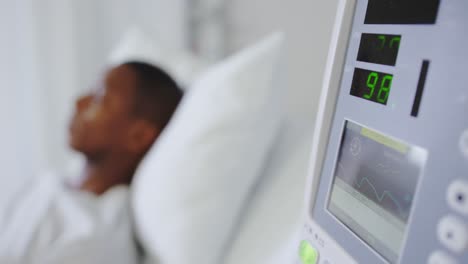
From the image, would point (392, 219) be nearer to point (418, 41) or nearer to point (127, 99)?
point (418, 41)

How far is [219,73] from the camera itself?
69 centimetres

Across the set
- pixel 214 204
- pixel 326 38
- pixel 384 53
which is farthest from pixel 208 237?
pixel 326 38

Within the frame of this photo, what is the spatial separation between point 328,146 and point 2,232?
69 cm

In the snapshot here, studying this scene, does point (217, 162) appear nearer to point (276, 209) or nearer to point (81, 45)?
point (276, 209)

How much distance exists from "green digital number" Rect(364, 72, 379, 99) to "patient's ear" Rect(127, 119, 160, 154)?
24.0 inches

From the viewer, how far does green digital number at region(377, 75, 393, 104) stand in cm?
30

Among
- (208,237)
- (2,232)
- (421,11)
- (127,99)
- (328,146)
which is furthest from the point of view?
(127,99)

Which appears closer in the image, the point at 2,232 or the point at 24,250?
the point at 24,250

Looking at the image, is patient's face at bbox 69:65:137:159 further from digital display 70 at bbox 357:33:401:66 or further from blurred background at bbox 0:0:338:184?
digital display 70 at bbox 357:33:401:66

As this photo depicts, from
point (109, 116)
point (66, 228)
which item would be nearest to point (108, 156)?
point (109, 116)

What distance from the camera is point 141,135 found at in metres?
0.84

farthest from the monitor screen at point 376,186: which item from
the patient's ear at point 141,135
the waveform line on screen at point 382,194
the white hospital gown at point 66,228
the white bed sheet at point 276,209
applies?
the patient's ear at point 141,135

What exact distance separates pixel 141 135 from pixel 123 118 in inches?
2.3

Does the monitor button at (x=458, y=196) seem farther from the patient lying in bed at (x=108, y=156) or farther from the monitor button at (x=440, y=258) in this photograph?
the patient lying in bed at (x=108, y=156)
